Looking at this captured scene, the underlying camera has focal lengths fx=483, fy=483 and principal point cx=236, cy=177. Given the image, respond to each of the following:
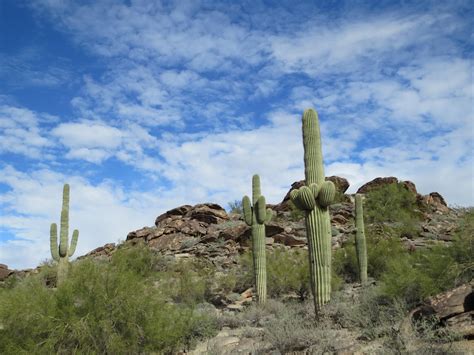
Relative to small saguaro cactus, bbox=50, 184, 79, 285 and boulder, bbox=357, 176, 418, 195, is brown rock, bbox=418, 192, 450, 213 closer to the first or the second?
boulder, bbox=357, 176, 418, 195

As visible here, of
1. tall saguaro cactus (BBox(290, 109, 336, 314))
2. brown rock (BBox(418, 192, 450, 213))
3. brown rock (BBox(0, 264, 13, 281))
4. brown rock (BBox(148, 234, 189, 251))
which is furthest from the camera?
brown rock (BBox(418, 192, 450, 213))

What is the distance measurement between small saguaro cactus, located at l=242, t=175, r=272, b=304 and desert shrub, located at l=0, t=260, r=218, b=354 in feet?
20.6

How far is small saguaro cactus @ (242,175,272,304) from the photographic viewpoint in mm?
15914

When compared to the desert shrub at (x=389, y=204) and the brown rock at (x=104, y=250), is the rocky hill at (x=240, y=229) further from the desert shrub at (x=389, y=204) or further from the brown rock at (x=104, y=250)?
the desert shrub at (x=389, y=204)

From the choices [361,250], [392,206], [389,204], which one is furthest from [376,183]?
[361,250]

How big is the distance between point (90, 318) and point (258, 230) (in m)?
8.57

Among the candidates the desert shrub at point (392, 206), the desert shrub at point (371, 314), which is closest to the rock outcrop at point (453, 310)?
the desert shrub at point (371, 314)

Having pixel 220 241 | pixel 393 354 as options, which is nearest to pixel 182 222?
pixel 220 241

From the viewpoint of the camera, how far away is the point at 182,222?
3562 cm

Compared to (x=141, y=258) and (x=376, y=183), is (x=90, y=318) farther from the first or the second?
(x=376, y=183)

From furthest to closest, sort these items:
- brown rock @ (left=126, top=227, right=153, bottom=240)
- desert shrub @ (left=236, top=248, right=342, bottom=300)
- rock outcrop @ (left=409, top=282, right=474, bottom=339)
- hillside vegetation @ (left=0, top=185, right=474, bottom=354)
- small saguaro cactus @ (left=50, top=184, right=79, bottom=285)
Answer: brown rock @ (left=126, top=227, right=153, bottom=240) → small saguaro cactus @ (left=50, top=184, right=79, bottom=285) → desert shrub @ (left=236, top=248, right=342, bottom=300) → hillside vegetation @ (left=0, top=185, right=474, bottom=354) → rock outcrop @ (left=409, top=282, right=474, bottom=339)

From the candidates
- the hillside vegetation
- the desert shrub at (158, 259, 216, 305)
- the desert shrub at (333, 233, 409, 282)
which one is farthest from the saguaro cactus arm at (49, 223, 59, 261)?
the desert shrub at (333, 233, 409, 282)

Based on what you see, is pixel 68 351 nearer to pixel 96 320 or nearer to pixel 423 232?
pixel 96 320

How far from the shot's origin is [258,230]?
1650 centimetres
